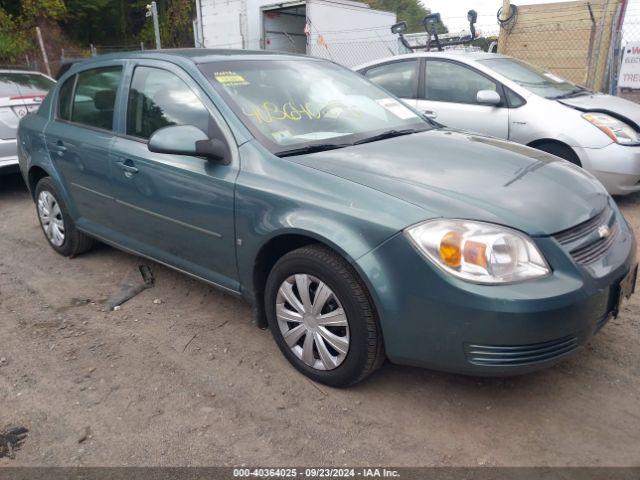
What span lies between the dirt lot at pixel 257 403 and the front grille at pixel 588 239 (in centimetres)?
69

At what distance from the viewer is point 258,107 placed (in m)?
3.09

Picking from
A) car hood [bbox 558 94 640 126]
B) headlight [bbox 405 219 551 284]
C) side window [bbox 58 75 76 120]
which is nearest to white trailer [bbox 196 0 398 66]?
car hood [bbox 558 94 640 126]

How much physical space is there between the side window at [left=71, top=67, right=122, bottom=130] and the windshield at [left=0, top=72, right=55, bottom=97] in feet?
9.72

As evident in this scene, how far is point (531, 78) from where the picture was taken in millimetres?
5871

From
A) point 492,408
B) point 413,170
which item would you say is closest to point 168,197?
point 413,170

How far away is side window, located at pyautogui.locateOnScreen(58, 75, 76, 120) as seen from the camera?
431 cm

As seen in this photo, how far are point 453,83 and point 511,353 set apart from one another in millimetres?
4345

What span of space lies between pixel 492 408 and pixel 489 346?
51 centimetres

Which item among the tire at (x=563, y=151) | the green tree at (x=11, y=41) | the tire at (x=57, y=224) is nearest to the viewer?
the tire at (x=57, y=224)

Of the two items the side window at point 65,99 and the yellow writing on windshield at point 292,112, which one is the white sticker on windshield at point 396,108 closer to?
the yellow writing on windshield at point 292,112

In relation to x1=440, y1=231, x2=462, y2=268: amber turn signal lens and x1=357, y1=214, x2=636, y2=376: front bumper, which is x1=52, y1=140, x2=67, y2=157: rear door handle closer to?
x1=357, y1=214, x2=636, y2=376: front bumper

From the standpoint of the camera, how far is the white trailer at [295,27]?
1287 cm

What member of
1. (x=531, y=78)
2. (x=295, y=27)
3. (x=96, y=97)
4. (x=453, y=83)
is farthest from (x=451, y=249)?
(x=295, y=27)

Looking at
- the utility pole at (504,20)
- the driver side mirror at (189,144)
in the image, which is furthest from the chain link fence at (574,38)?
the driver side mirror at (189,144)
